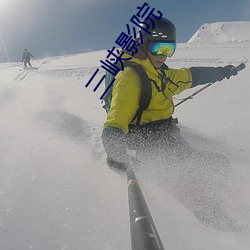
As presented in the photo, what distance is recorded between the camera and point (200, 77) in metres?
3.88

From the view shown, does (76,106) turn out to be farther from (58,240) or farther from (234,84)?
(58,240)

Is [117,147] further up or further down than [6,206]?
further up

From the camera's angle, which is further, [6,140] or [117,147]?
[6,140]

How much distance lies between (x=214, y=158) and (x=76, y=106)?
17.7ft

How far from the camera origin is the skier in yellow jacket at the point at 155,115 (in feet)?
8.31

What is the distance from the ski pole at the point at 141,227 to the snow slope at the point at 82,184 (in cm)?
54

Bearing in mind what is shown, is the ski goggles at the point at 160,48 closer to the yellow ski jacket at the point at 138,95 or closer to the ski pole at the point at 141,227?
the yellow ski jacket at the point at 138,95

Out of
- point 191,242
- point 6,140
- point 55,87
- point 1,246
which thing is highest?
point 55,87

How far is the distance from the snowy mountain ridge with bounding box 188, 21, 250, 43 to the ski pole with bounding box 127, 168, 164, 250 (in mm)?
88660

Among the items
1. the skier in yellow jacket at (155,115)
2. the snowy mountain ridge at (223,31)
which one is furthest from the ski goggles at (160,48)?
the snowy mountain ridge at (223,31)

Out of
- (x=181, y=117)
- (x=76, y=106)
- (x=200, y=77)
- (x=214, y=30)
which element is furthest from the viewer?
(x=214, y=30)

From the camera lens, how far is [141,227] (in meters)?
1.43

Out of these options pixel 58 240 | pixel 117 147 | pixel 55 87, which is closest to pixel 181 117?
pixel 117 147

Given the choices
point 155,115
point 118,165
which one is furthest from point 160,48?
point 118,165
